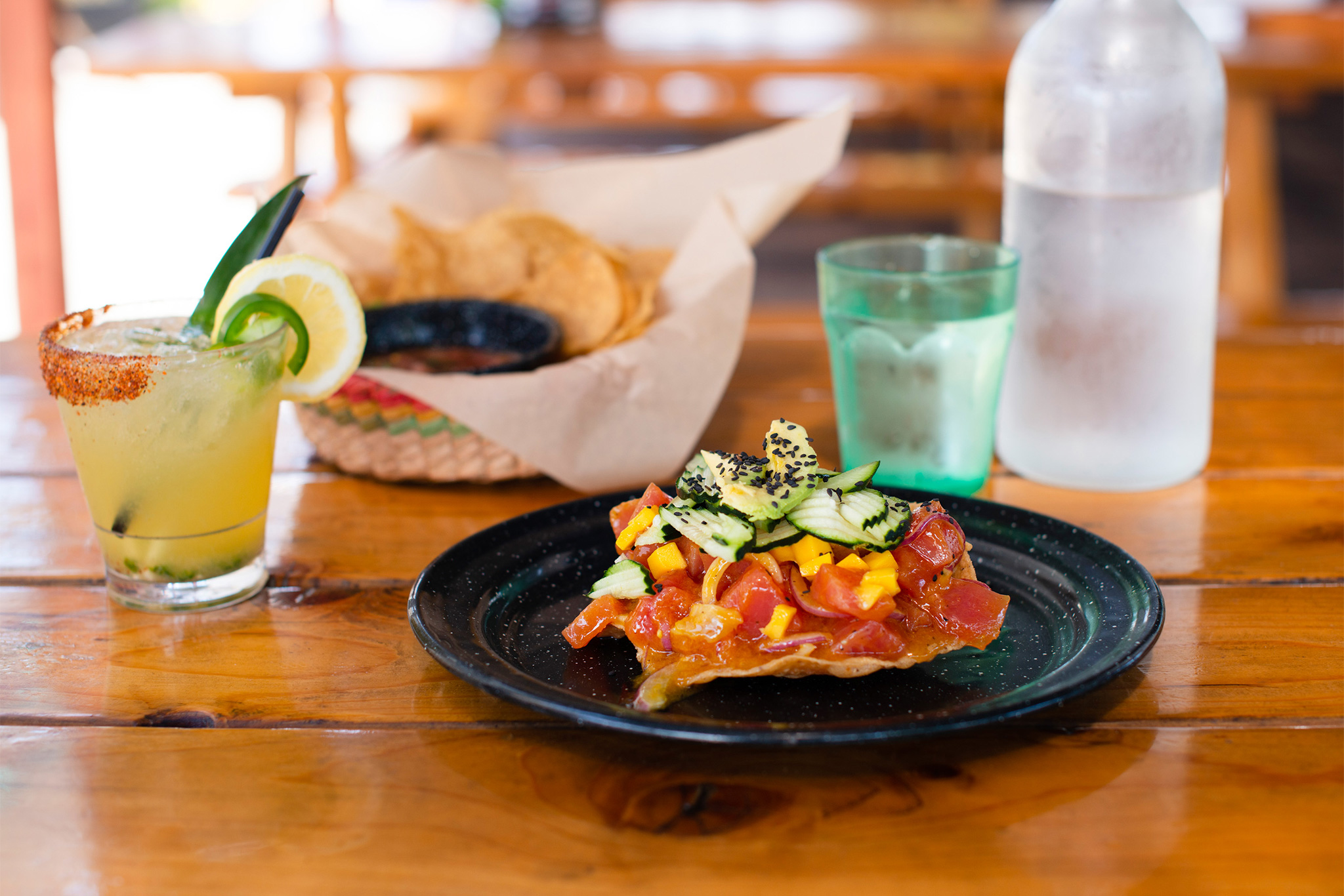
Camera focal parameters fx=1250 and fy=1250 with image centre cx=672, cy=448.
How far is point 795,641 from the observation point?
853 mm

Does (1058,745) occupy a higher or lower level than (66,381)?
lower

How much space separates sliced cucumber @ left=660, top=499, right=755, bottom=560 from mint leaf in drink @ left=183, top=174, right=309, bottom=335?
44 centimetres

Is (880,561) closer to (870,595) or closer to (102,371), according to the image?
(870,595)

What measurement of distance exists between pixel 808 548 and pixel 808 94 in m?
5.16

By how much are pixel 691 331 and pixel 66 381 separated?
2.08 feet

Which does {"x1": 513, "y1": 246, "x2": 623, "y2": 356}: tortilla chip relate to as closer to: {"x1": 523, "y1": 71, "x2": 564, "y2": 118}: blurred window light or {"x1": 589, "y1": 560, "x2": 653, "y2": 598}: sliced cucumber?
{"x1": 589, "y1": 560, "x2": 653, "y2": 598}: sliced cucumber

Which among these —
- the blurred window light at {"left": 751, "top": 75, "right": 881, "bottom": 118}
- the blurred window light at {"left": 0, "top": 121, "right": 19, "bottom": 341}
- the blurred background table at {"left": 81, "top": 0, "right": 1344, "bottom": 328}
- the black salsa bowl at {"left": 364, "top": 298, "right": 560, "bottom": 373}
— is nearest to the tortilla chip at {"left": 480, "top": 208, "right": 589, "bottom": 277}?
the black salsa bowl at {"left": 364, "top": 298, "right": 560, "bottom": 373}

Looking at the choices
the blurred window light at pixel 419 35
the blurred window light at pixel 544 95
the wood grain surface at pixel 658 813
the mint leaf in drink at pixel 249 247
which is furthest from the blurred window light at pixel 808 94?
the wood grain surface at pixel 658 813

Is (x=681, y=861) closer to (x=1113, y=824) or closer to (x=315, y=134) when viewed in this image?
(x=1113, y=824)

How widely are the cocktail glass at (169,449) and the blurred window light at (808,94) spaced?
4402mm

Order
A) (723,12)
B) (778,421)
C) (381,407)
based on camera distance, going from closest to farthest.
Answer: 1. (778,421)
2. (381,407)
3. (723,12)

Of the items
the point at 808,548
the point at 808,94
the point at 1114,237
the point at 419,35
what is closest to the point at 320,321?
the point at 808,548

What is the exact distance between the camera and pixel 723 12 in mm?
6008

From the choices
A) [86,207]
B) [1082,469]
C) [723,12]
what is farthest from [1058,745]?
[86,207]
